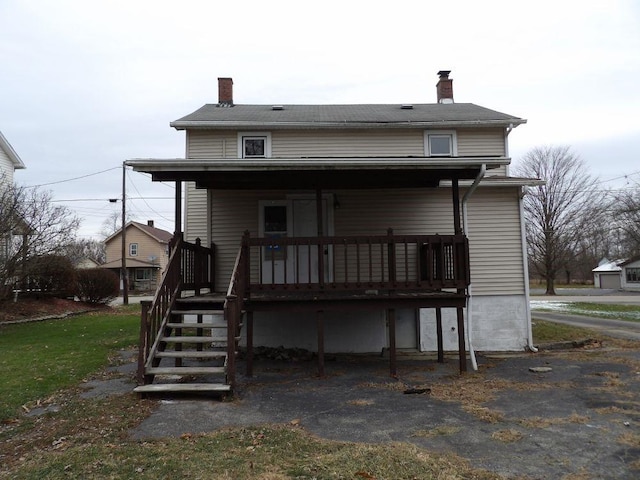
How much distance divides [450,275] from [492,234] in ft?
7.98

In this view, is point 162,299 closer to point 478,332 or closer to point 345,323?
point 345,323

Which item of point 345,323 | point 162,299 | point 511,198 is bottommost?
point 345,323

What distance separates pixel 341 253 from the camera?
32.4 feet

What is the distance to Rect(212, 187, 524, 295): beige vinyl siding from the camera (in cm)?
1002

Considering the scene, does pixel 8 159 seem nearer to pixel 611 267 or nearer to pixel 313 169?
pixel 313 169

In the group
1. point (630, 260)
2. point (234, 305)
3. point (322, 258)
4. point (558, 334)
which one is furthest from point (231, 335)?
point (630, 260)

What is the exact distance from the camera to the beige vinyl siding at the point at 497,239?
33.1 feet

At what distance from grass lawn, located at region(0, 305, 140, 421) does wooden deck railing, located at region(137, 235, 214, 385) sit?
1.50m

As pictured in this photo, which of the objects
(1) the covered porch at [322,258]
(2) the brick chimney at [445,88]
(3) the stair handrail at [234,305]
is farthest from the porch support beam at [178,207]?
(2) the brick chimney at [445,88]

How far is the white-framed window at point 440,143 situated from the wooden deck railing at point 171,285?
234 inches

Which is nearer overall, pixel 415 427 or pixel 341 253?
pixel 415 427

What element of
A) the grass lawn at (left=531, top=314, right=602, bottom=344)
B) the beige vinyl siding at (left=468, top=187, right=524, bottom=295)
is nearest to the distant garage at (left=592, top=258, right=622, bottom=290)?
the grass lawn at (left=531, top=314, right=602, bottom=344)

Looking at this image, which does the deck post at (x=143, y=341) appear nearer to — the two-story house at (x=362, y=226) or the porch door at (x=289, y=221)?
the two-story house at (x=362, y=226)

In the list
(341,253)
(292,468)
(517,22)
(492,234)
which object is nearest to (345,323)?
(341,253)
